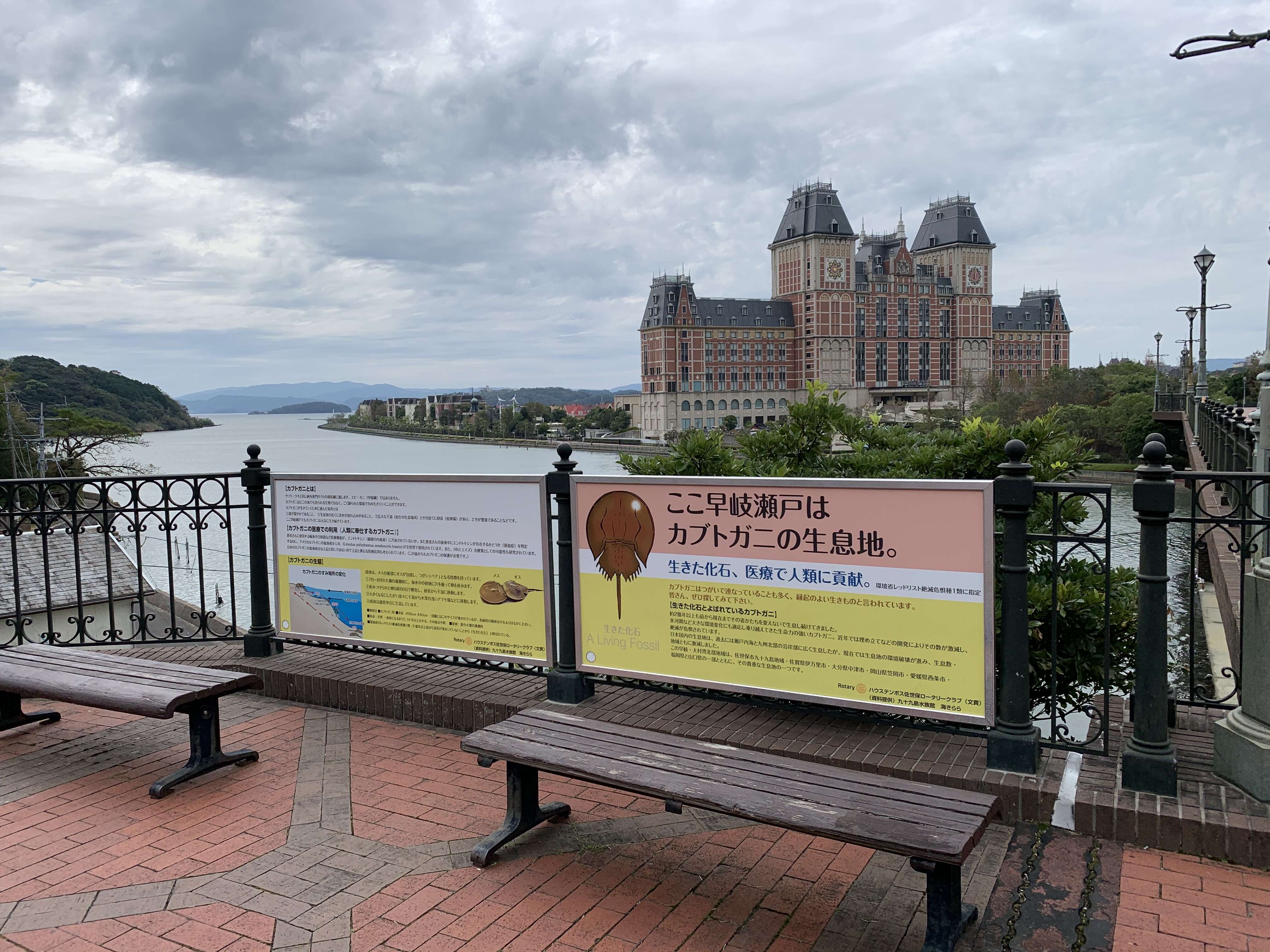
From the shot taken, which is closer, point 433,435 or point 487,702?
point 487,702

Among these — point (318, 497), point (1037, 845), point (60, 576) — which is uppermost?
point (318, 497)

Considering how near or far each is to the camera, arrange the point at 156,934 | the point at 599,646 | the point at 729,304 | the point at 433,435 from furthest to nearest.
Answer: the point at 729,304 → the point at 433,435 → the point at 599,646 → the point at 156,934

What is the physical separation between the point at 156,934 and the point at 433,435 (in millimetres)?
110956

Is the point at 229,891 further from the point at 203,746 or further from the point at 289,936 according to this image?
the point at 203,746

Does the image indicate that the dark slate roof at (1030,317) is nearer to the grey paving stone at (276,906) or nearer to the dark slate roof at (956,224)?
the dark slate roof at (956,224)

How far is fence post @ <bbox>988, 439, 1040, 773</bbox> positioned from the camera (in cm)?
412

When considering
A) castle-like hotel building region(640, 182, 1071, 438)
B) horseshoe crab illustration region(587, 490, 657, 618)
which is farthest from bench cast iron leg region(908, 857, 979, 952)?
castle-like hotel building region(640, 182, 1071, 438)

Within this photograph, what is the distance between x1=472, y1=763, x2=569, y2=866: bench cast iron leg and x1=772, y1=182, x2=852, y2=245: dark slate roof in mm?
136711

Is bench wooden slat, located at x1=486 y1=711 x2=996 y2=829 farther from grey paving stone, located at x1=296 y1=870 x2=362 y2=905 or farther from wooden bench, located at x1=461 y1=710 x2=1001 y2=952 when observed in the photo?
grey paving stone, located at x1=296 y1=870 x2=362 y2=905

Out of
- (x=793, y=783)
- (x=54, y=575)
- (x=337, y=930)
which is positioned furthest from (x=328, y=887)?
(x=54, y=575)

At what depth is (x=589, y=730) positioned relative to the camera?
402 cm

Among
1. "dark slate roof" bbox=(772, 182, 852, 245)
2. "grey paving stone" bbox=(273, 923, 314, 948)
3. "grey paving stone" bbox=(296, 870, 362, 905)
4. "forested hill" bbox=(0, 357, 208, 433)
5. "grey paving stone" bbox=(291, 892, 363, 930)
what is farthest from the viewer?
"dark slate roof" bbox=(772, 182, 852, 245)

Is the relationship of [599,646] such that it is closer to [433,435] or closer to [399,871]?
[399,871]

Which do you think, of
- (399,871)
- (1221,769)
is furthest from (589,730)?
(1221,769)
